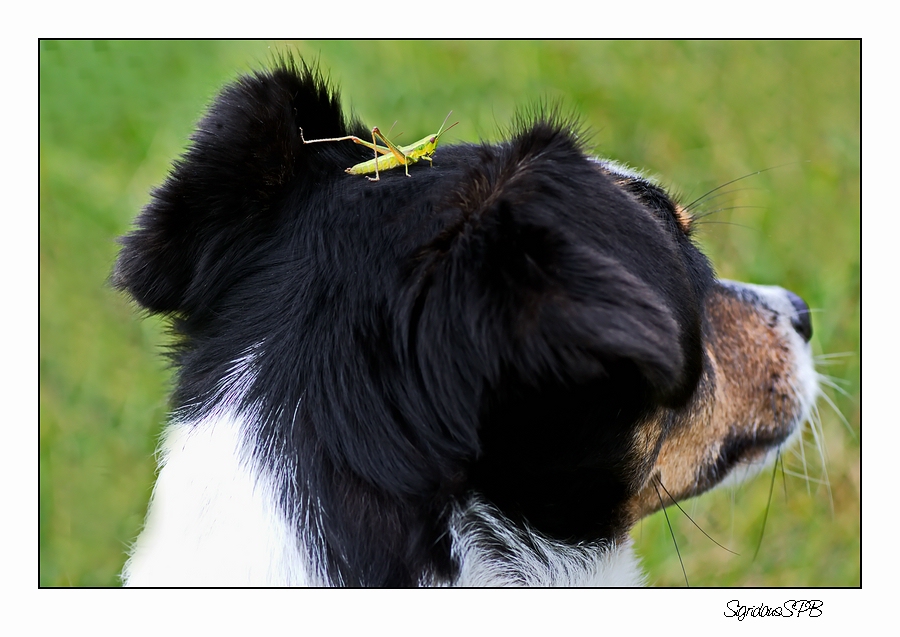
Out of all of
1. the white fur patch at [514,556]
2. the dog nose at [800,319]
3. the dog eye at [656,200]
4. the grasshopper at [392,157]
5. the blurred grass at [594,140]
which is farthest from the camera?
the blurred grass at [594,140]

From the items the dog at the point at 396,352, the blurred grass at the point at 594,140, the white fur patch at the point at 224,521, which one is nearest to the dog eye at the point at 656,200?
the dog at the point at 396,352

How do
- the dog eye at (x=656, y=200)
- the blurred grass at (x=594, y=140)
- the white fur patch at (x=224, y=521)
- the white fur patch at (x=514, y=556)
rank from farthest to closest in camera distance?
1. the blurred grass at (x=594, y=140)
2. the dog eye at (x=656, y=200)
3. the white fur patch at (x=514, y=556)
4. the white fur patch at (x=224, y=521)

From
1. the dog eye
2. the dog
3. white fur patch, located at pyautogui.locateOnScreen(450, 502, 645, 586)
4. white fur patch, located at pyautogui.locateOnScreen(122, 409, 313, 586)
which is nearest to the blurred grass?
the dog eye

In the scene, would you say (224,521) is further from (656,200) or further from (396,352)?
(656,200)

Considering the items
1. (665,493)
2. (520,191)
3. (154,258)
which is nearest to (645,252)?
(520,191)

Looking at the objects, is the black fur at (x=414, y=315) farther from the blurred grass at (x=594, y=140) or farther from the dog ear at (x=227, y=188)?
the blurred grass at (x=594, y=140)

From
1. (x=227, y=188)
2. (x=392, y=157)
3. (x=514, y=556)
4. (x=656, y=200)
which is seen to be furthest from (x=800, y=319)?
(x=227, y=188)

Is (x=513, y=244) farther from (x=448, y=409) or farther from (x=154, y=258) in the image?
(x=154, y=258)

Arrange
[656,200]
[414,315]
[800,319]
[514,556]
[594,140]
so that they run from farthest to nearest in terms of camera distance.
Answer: [594,140] → [800,319] → [656,200] → [514,556] → [414,315]
